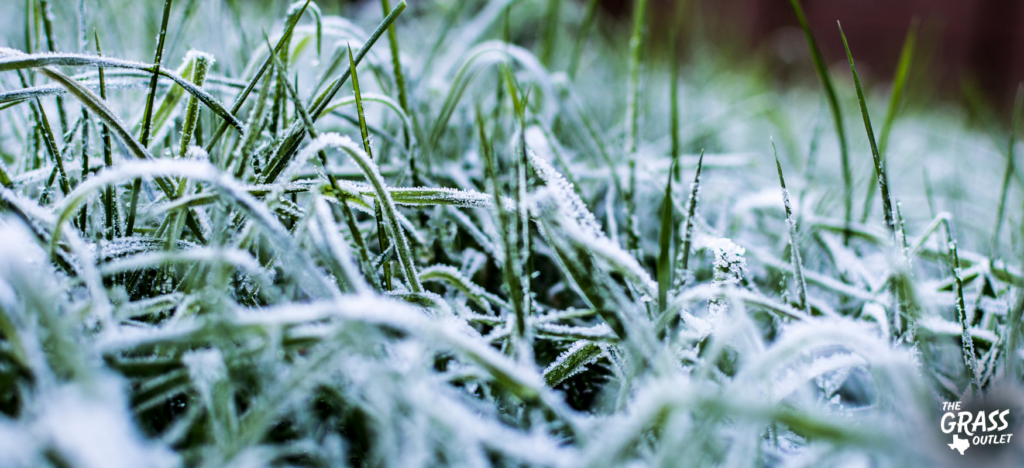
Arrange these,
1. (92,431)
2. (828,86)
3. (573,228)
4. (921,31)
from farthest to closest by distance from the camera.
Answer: (921,31)
(828,86)
(573,228)
(92,431)

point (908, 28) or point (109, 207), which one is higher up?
point (908, 28)

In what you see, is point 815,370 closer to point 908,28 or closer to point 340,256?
point 340,256

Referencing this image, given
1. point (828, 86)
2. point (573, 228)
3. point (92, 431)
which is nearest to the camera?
point (92, 431)

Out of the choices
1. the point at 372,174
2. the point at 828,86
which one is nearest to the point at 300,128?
A: the point at 372,174

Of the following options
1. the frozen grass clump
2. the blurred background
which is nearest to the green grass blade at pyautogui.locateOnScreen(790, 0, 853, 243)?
the frozen grass clump

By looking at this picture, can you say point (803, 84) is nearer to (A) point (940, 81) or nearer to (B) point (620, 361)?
(A) point (940, 81)

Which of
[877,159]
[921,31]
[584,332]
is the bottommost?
[584,332]

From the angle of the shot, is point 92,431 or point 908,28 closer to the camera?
point 92,431

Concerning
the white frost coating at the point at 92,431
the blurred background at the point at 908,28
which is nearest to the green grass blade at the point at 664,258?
the white frost coating at the point at 92,431

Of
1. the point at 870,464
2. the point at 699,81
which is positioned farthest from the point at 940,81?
the point at 870,464
